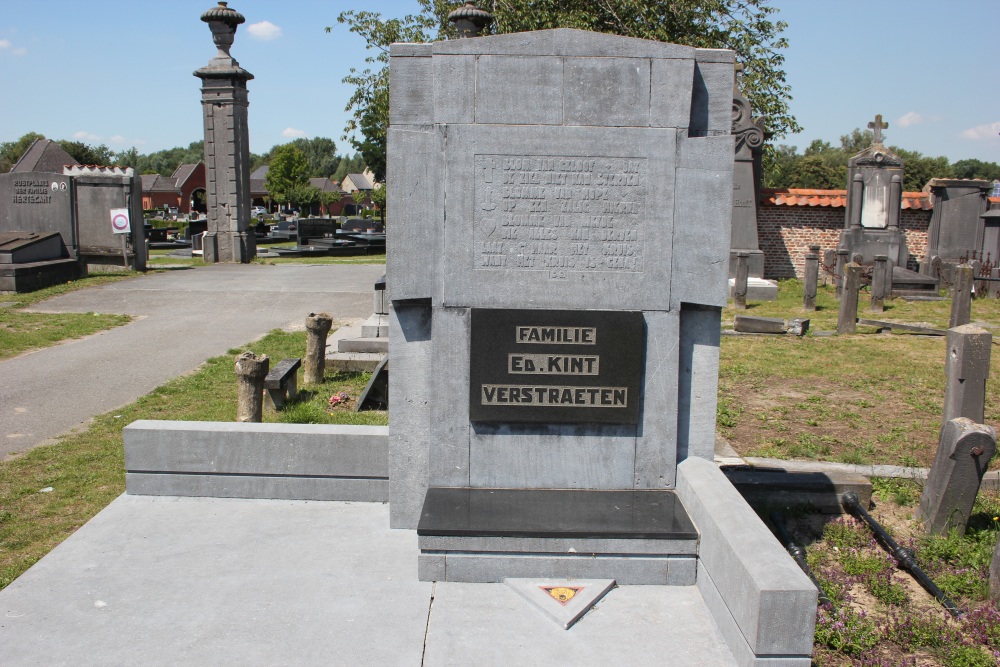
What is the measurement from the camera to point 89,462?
6625mm

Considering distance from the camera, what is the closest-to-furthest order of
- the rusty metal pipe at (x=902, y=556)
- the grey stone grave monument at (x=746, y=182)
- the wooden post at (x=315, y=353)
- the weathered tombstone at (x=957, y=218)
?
the rusty metal pipe at (x=902, y=556)
the wooden post at (x=315, y=353)
the grey stone grave monument at (x=746, y=182)
the weathered tombstone at (x=957, y=218)

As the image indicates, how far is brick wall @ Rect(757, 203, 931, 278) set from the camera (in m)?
22.8

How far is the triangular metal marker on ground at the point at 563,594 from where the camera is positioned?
143 inches

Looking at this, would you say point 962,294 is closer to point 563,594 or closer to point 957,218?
point 563,594

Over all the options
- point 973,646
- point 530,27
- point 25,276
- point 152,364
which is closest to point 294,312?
point 152,364

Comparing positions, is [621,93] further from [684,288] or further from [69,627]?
[69,627]

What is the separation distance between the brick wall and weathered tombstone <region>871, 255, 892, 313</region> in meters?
5.84

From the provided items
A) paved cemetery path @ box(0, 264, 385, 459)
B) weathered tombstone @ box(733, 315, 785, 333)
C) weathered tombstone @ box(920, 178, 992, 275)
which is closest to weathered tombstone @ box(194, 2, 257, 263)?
paved cemetery path @ box(0, 264, 385, 459)

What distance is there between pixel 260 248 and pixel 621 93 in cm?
2726

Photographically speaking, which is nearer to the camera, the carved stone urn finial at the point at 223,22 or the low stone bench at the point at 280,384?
the low stone bench at the point at 280,384

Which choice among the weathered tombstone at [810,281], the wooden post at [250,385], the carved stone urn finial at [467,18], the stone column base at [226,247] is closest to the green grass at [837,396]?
the weathered tombstone at [810,281]

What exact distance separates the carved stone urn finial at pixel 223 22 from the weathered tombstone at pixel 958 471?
2223 cm

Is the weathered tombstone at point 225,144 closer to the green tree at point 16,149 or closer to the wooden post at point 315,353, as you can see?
the wooden post at point 315,353

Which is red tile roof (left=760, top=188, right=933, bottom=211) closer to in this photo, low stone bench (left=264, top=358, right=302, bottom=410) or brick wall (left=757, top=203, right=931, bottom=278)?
brick wall (left=757, top=203, right=931, bottom=278)
